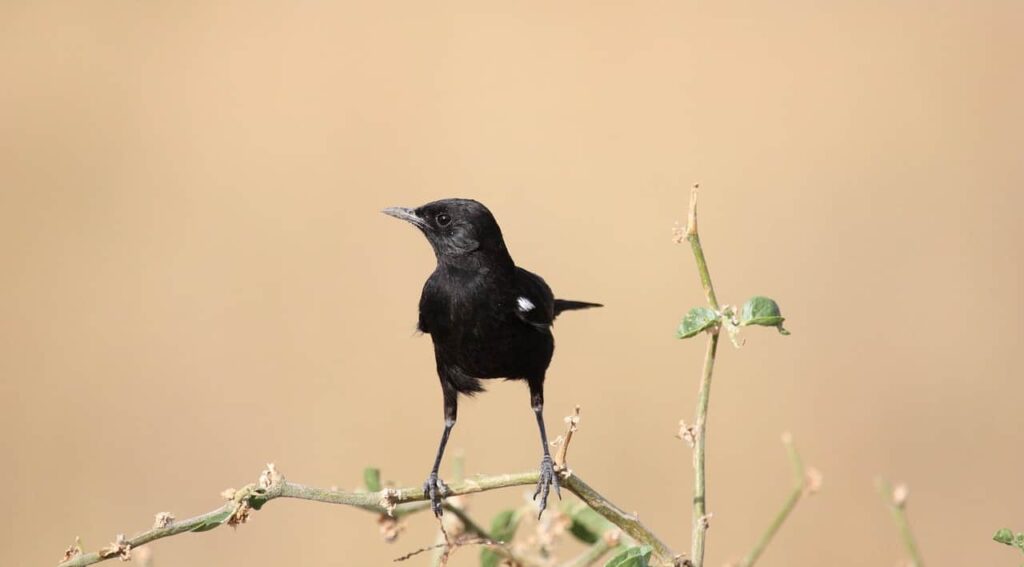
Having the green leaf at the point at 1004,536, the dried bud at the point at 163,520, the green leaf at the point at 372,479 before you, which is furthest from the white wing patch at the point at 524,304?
the green leaf at the point at 1004,536

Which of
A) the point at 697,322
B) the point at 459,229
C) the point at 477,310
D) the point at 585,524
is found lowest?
the point at 585,524

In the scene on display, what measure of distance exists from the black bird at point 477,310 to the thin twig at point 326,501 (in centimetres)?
143

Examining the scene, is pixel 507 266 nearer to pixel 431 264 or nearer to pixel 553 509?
pixel 553 509

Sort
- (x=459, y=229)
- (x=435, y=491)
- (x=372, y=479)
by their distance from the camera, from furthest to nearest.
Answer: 1. (x=459, y=229)
2. (x=435, y=491)
3. (x=372, y=479)

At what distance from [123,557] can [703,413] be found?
0.91m

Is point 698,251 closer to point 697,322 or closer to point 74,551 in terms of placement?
point 697,322

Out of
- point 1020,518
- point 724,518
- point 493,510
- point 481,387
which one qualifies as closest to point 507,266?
point 481,387

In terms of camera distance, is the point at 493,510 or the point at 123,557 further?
the point at 493,510

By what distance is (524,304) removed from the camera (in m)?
3.47

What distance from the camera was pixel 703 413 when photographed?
1.75 meters

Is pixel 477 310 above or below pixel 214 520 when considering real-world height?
above

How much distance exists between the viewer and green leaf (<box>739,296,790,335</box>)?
1742 mm

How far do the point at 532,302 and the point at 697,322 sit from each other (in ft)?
5.84

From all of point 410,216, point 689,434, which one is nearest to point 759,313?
point 689,434
